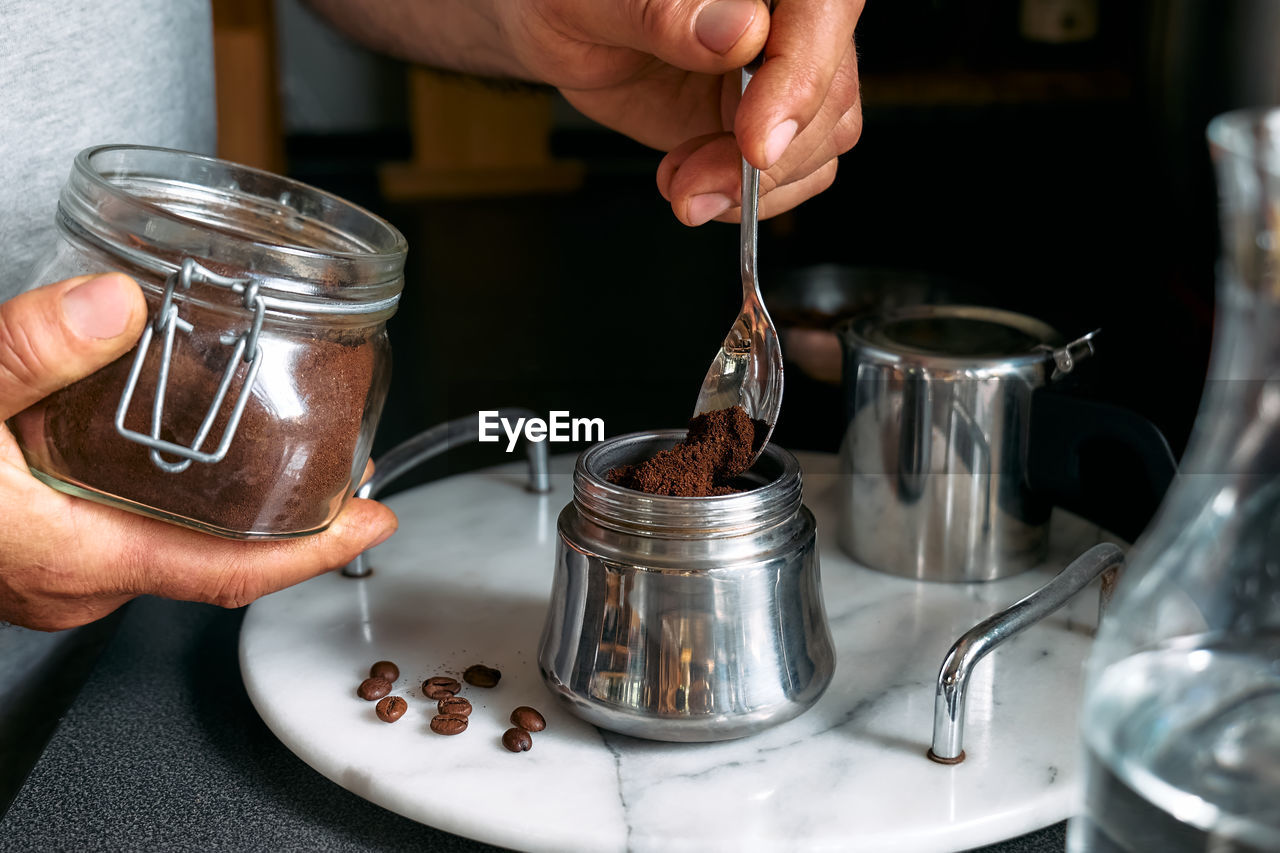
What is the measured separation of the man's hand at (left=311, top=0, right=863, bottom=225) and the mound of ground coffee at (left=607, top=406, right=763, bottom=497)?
14cm

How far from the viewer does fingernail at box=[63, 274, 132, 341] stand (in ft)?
1.69

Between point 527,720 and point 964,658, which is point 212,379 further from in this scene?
point 964,658

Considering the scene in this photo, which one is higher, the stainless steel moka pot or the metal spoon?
the metal spoon

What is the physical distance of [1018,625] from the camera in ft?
2.00

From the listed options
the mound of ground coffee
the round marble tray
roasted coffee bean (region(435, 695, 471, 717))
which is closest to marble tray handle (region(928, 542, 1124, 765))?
the round marble tray

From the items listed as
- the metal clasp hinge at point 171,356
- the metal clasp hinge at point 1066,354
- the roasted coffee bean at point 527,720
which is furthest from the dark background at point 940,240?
the metal clasp hinge at point 171,356

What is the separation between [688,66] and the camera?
660 millimetres

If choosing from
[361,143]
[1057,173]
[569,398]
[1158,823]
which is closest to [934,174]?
[1057,173]

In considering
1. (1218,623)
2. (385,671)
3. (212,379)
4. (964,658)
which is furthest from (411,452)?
(1218,623)

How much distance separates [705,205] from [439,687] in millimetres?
330

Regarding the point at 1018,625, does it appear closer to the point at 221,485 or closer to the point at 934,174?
the point at 221,485

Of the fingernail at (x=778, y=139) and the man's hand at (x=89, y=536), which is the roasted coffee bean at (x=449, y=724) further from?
the fingernail at (x=778, y=139)

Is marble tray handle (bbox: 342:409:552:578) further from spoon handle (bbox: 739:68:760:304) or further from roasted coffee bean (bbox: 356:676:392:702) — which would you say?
spoon handle (bbox: 739:68:760:304)

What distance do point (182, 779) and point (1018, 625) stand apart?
0.43 metres
